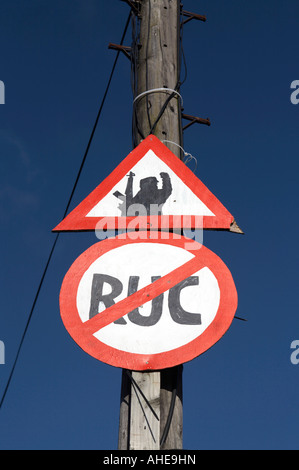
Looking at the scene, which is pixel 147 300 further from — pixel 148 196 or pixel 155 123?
pixel 155 123

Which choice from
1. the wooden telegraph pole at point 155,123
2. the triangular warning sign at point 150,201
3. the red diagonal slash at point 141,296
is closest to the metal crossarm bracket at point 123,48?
the wooden telegraph pole at point 155,123

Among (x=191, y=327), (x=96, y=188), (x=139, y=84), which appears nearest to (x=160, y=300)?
(x=191, y=327)

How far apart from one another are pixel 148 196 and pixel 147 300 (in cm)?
57

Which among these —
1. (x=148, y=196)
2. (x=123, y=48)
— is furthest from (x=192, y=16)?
(x=148, y=196)

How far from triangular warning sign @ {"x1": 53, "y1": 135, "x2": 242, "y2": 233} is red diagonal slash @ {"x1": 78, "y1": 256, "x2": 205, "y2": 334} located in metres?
0.23

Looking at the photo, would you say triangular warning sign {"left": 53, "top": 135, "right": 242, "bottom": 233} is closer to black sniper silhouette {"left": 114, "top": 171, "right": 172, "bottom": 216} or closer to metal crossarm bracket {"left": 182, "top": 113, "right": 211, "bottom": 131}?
black sniper silhouette {"left": 114, "top": 171, "right": 172, "bottom": 216}

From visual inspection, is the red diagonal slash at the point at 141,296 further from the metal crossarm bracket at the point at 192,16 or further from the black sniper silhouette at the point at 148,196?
the metal crossarm bracket at the point at 192,16

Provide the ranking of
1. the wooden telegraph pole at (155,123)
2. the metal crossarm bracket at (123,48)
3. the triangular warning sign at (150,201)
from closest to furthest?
the wooden telegraph pole at (155,123) → the triangular warning sign at (150,201) → the metal crossarm bracket at (123,48)

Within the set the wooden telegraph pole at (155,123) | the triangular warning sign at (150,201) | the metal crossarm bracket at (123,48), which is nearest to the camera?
the wooden telegraph pole at (155,123)

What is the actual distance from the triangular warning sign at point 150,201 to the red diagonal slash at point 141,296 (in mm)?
234

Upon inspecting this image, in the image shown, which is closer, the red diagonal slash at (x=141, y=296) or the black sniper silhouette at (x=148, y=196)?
the red diagonal slash at (x=141, y=296)

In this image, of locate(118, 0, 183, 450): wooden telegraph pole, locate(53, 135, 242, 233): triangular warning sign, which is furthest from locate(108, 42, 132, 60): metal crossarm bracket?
locate(53, 135, 242, 233): triangular warning sign

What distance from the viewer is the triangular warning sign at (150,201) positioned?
104 inches

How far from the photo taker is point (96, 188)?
2803 mm
